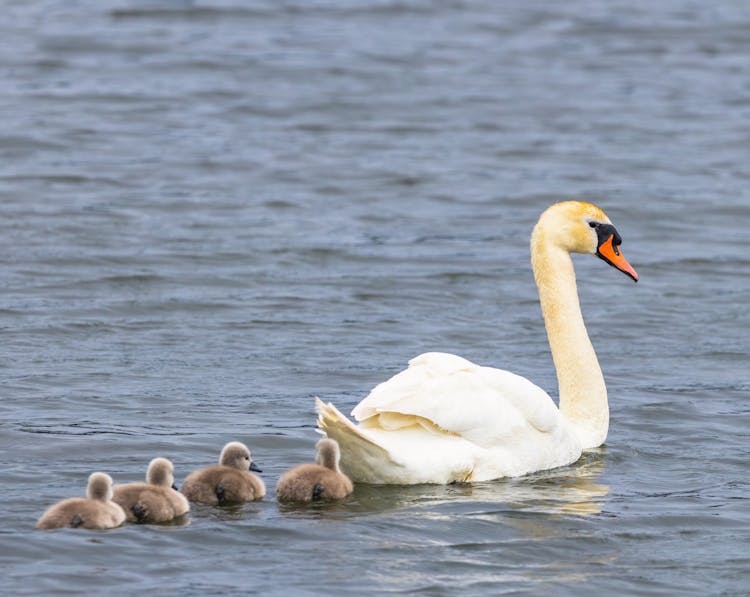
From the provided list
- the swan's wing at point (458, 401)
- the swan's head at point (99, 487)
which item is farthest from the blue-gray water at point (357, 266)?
the swan's wing at point (458, 401)

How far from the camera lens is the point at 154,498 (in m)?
8.03

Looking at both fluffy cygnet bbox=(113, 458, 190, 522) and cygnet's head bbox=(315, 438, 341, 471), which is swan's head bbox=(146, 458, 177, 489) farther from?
cygnet's head bbox=(315, 438, 341, 471)

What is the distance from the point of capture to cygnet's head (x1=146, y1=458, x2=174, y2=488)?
8219 millimetres

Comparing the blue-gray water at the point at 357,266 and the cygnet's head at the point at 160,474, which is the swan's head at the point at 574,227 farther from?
the cygnet's head at the point at 160,474

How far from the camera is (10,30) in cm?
2794

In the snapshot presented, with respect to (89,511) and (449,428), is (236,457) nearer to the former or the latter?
(89,511)

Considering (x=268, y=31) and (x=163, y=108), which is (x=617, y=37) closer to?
(x=268, y=31)

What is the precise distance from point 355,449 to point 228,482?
0.67 m

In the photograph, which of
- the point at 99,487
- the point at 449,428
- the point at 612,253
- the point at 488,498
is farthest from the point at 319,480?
the point at 612,253

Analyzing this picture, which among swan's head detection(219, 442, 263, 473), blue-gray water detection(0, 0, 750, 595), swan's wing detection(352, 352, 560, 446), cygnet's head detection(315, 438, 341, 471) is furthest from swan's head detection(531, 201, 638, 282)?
swan's head detection(219, 442, 263, 473)

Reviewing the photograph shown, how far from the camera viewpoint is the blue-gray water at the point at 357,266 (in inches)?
320

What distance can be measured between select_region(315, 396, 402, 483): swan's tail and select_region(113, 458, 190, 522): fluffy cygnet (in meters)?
0.80

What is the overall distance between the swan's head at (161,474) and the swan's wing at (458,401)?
45.9 inches

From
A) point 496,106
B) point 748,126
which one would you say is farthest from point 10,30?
point 748,126
